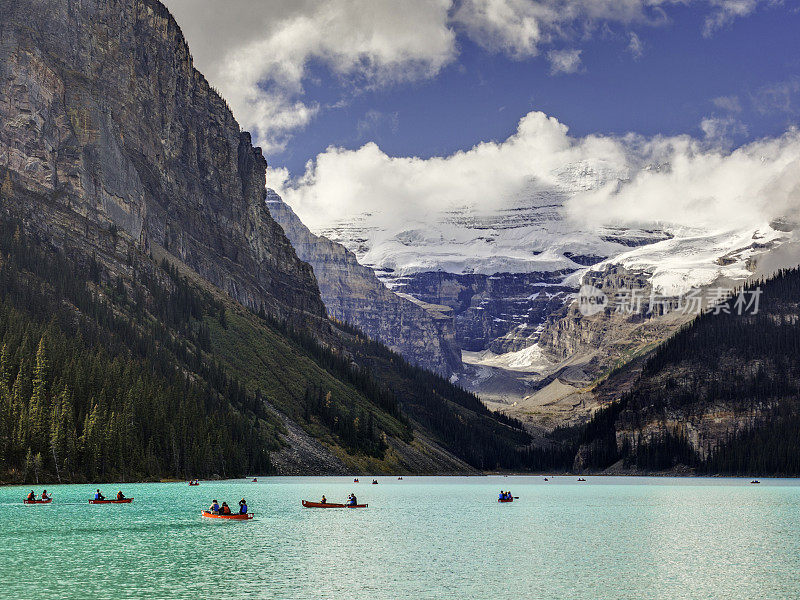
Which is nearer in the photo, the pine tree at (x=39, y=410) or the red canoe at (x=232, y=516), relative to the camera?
the red canoe at (x=232, y=516)

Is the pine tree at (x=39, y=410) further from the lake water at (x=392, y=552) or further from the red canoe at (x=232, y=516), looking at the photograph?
the red canoe at (x=232, y=516)

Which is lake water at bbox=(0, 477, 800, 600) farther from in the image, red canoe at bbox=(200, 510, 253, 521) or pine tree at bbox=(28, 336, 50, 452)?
pine tree at bbox=(28, 336, 50, 452)

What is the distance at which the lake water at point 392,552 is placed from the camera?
58.8 m

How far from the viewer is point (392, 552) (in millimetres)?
77062

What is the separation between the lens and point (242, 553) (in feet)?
242

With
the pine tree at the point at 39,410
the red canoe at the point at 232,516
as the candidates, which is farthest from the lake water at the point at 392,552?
the pine tree at the point at 39,410

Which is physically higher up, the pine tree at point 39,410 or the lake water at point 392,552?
the pine tree at point 39,410

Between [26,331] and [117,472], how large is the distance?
41.9 metres

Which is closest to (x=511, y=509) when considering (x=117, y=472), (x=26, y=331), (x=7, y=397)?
(x=117, y=472)

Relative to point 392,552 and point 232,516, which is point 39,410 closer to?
point 232,516

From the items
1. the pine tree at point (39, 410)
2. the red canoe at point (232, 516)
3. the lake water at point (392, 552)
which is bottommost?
the lake water at point (392, 552)

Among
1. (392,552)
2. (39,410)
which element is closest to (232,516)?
(392,552)

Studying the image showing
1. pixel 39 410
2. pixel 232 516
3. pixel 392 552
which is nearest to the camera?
pixel 392 552

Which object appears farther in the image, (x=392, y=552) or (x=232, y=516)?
(x=232, y=516)
